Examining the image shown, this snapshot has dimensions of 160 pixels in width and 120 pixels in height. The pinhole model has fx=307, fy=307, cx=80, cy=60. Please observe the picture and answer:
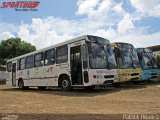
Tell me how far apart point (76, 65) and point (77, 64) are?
0.12 meters

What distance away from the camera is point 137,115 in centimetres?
843

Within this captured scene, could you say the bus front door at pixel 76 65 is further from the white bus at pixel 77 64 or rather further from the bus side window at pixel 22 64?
the bus side window at pixel 22 64

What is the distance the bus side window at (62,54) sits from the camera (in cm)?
1730

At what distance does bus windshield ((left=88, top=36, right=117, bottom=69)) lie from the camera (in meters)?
15.5

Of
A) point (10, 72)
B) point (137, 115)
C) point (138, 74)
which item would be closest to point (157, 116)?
point (137, 115)

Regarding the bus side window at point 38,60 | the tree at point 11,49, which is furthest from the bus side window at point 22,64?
the tree at point 11,49

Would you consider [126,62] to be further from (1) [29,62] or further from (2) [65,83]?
(1) [29,62]

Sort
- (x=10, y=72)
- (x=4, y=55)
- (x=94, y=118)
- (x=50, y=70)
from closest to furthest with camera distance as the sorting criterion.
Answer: (x=94, y=118) < (x=50, y=70) < (x=10, y=72) < (x=4, y=55)

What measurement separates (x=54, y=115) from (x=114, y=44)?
→ 1110 cm

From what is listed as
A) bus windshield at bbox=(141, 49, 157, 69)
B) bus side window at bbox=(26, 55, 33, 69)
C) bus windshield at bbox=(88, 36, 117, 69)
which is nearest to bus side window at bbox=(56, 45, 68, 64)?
bus windshield at bbox=(88, 36, 117, 69)

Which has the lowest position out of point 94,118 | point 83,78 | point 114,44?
point 94,118

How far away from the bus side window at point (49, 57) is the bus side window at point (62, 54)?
505mm

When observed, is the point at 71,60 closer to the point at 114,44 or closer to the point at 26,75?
the point at 114,44

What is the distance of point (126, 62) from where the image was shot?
18828mm
